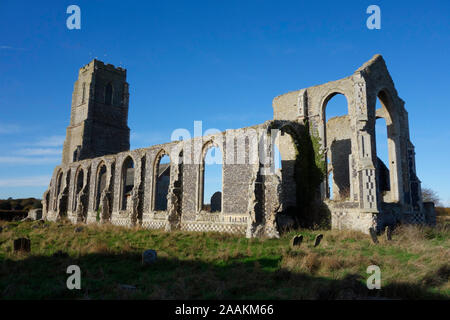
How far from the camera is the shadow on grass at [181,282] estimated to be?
18.7ft

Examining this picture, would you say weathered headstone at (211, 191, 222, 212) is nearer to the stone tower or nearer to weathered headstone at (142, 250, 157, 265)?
the stone tower

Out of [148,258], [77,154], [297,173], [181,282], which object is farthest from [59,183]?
[181,282]

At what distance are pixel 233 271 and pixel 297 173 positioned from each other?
906 cm

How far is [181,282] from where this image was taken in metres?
6.47

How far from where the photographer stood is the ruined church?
1360cm

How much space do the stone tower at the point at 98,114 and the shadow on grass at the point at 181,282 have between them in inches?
1048

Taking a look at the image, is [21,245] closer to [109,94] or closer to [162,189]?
[162,189]

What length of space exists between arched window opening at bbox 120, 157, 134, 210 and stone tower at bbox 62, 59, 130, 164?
4533 mm

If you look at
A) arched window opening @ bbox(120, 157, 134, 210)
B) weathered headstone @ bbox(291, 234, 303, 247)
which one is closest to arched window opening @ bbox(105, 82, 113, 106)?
arched window opening @ bbox(120, 157, 134, 210)

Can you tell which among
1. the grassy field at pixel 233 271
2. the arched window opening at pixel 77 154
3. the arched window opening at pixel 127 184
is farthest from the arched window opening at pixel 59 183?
the grassy field at pixel 233 271

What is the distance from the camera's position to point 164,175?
32.0 m
